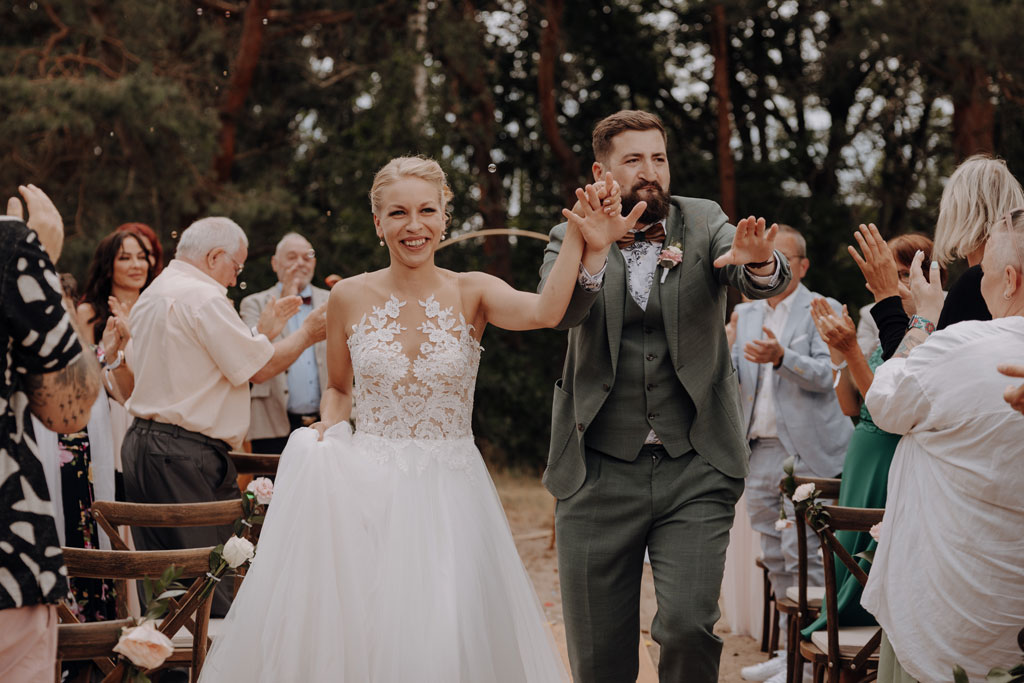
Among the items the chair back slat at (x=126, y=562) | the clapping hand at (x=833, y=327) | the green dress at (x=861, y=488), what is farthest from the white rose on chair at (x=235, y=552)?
the green dress at (x=861, y=488)

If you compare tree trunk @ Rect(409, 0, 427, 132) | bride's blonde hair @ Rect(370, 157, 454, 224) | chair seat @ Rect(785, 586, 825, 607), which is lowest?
chair seat @ Rect(785, 586, 825, 607)

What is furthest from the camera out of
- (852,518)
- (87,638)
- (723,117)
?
(723,117)

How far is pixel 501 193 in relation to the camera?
605 inches

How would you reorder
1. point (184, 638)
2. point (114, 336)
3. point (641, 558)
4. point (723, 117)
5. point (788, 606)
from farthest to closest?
point (723, 117) < point (114, 336) < point (788, 606) < point (184, 638) < point (641, 558)

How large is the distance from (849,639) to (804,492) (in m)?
0.61

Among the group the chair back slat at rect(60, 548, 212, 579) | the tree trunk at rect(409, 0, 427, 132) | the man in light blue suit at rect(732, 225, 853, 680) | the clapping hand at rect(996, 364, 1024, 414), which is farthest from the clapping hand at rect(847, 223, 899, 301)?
the tree trunk at rect(409, 0, 427, 132)

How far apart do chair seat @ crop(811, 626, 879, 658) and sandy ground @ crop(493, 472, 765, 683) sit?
1.43m

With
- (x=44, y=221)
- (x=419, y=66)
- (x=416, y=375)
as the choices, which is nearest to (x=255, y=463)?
(x=416, y=375)

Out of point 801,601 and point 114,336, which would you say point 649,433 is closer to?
point 801,601

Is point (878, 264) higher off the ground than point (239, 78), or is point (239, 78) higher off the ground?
point (239, 78)

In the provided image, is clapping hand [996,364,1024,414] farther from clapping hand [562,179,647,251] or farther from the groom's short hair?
the groom's short hair

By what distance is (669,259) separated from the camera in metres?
3.71

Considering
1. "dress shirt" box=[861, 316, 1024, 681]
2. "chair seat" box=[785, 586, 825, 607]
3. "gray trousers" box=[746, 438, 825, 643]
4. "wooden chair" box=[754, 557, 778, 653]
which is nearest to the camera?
"dress shirt" box=[861, 316, 1024, 681]

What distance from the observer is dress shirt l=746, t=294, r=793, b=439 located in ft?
20.6
